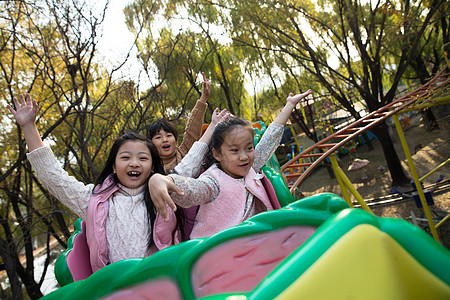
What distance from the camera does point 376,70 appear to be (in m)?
7.07

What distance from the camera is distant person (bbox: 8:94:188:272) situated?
5.18 ft

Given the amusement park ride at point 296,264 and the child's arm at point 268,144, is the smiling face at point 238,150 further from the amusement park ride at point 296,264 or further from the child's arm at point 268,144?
the amusement park ride at point 296,264

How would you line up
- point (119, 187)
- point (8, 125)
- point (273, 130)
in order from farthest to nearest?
point (8, 125), point (273, 130), point (119, 187)

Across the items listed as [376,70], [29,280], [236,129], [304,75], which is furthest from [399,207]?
[29,280]

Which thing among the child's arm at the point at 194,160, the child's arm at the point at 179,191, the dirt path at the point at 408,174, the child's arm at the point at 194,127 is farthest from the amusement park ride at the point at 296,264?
the dirt path at the point at 408,174

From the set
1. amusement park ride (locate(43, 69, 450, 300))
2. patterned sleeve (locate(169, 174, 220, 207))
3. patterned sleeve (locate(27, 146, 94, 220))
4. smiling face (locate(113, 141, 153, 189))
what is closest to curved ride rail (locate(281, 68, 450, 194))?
patterned sleeve (locate(169, 174, 220, 207))

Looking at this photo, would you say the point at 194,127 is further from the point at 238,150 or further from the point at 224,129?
the point at 238,150

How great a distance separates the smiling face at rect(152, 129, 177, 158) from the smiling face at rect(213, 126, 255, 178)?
81 cm

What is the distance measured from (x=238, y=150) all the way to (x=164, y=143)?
910 millimetres

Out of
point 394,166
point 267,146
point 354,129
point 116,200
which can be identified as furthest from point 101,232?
point 394,166

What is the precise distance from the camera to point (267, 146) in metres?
2.22

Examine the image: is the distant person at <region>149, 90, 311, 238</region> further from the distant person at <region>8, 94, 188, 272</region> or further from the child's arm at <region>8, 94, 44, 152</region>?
the child's arm at <region>8, 94, 44, 152</region>

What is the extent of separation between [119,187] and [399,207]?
22.4 ft

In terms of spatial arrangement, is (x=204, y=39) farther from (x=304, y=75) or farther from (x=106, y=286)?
(x=106, y=286)
